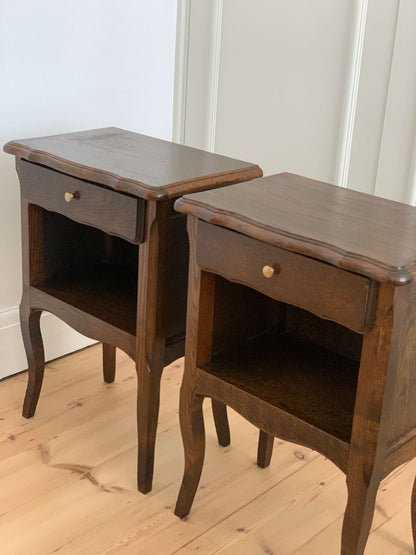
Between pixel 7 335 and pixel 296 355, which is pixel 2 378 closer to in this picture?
pixel 7 335

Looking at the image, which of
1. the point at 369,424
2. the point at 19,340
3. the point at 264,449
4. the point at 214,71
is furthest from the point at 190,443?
the point at 214,71

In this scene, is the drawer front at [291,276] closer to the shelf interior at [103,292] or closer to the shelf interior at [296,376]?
the shelf interior at [296,376]

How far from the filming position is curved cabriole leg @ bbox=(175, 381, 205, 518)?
5.72 feet

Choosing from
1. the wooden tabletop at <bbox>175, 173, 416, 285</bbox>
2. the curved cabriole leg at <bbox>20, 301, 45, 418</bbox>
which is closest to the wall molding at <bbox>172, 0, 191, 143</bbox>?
the curved cabriole leg at <bbox>20, 301, 45, 418</bbox>

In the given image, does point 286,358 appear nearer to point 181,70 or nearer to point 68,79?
point 68,79

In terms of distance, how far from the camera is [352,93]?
2.32m

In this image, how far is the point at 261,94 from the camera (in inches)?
101

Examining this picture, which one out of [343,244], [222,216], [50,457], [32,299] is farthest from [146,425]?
[343,244]

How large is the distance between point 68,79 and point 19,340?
0.83 metres

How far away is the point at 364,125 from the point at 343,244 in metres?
1.04

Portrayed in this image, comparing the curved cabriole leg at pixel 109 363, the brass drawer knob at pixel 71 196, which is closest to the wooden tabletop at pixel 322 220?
the brass drawer knob at pixel 71 196

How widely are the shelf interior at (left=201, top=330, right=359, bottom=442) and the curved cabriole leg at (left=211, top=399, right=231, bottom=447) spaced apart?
0.33 metres

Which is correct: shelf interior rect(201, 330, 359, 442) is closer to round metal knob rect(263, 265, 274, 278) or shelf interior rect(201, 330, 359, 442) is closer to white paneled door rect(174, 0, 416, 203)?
round metal knob rect(263, 265, 274, 278)

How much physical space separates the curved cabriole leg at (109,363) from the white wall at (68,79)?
0.76 ft
